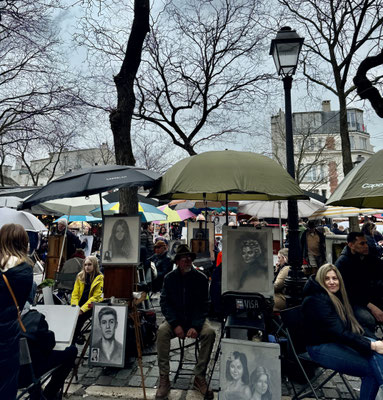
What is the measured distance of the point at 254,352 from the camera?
3119 mm

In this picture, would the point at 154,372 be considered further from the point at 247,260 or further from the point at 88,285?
the point at 247,260

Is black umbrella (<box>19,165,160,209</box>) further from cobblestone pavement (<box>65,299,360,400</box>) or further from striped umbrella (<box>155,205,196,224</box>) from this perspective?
striped umbrella (<box>155,205,196,224</box>)

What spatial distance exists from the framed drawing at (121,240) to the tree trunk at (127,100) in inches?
75.7

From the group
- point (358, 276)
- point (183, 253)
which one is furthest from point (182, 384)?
point (358, 276)

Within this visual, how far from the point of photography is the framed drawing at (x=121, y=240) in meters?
4.14

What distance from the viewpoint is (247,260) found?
12.0 ft

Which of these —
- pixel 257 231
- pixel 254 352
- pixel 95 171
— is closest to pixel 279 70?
pixel 257 231

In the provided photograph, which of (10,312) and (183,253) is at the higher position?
(183,253)

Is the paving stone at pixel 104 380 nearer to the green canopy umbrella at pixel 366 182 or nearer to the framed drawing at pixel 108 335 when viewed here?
the framed drawing at pixel 108 335

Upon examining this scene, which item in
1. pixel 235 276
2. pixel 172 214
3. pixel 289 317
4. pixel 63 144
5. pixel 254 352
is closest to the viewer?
pixel 254 352

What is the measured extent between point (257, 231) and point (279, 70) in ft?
9.47

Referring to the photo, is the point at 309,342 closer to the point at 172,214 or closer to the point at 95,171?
the point at 95,171

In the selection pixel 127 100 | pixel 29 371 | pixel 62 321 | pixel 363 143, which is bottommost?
pixel 29 371

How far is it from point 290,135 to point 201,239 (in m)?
4.20
